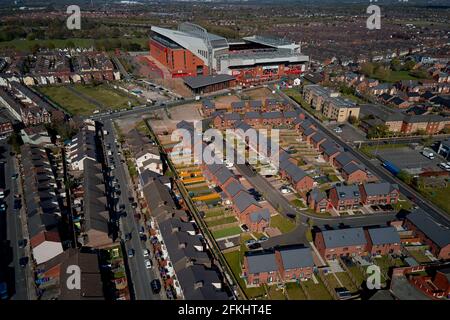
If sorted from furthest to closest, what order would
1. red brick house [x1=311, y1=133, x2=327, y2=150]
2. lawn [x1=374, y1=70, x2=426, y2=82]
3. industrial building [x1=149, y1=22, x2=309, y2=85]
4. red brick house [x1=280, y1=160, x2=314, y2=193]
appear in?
lawn [x1=374, y1=70, x2=426, y2=82] → industrial building [x1=149, y1=22, x2=309, y2=85] → red brick house [x1=311, y1=133, x2=327, y2=150] → red brick house [x1=280, y1=160, x2=314, y2=193]

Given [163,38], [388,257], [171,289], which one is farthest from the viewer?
[163,38]

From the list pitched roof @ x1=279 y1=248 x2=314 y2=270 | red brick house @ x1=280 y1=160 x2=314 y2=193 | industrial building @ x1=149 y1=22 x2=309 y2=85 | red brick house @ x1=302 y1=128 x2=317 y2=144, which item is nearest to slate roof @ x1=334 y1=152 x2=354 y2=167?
red brick house @ x1=280 y1=160 x2=314 y2=193

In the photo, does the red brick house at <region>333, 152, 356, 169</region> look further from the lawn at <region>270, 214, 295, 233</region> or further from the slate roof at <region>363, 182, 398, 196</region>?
the lawn at <region>270, 214, 295, 233</region>

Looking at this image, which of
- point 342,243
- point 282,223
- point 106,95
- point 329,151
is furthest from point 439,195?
point 106,95

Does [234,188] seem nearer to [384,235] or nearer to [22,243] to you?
[384,235]

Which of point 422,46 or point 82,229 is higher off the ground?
point 422,46
